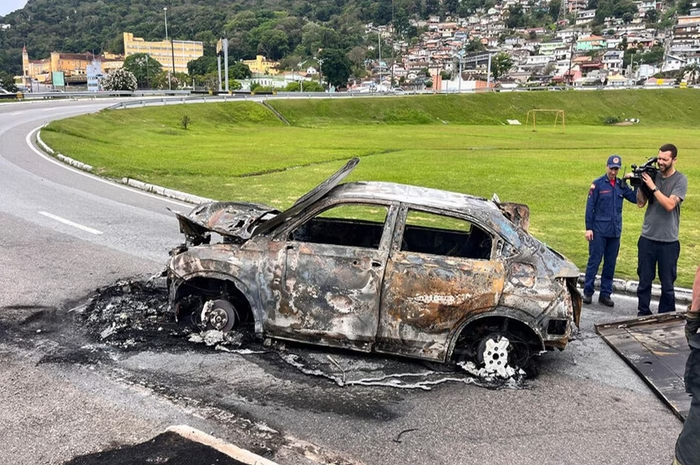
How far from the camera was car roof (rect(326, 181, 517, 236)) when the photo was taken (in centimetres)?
565

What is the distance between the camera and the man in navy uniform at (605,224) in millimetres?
7590

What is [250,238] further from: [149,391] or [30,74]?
[30,74]

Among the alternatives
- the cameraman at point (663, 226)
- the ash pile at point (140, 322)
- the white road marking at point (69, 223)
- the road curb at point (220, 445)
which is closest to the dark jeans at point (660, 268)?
the cameraman at point (663, 226)

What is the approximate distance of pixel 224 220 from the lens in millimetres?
6352

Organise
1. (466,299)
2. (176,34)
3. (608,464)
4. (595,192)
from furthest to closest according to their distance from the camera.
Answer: (176,34) → (595,192) → (466,299) → (608,464)

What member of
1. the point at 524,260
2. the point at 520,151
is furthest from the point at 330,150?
the point at 524,260

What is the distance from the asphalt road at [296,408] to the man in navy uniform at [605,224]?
1415 mm

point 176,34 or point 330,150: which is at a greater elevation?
point 176,34

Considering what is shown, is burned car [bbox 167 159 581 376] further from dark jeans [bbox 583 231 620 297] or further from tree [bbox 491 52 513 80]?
tree [bbox 491 52 513 80]

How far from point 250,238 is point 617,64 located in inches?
7672

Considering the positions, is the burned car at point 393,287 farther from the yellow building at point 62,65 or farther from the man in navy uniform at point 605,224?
the yellow building at point 62,65

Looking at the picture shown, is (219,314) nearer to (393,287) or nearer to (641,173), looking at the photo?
(393,287)

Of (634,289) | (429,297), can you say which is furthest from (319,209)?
(634,289)

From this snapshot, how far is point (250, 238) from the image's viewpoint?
18.8ft
